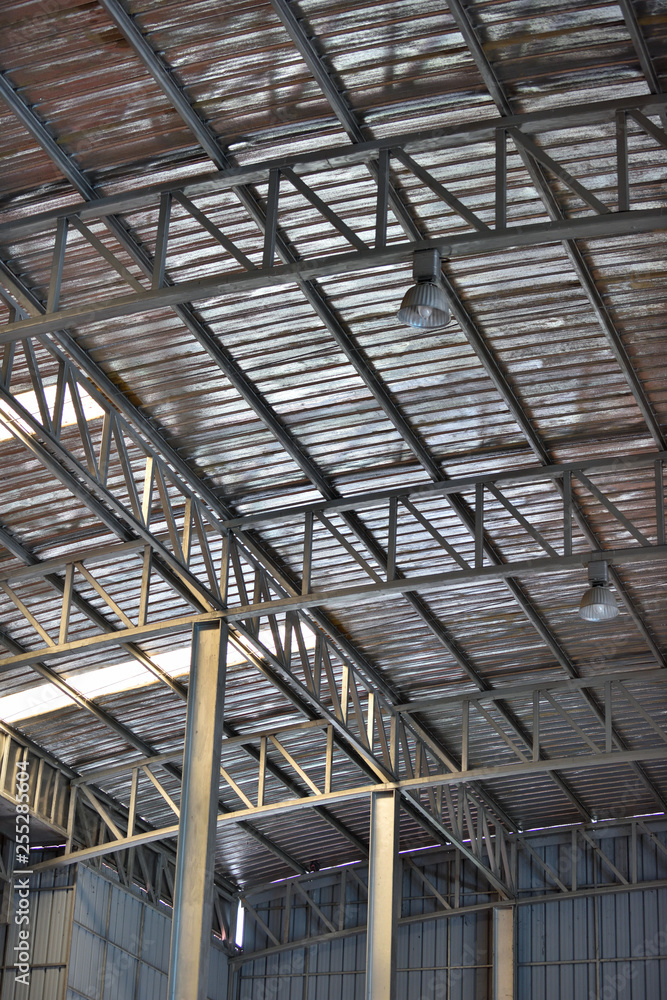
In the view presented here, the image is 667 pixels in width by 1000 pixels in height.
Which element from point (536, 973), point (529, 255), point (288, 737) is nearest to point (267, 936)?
point (536, 973)

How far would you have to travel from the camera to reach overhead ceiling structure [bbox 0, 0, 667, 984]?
52.5 ft

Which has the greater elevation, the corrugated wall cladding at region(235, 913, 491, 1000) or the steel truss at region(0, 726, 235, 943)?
the steel truss at region(0, 726, 235, 943)

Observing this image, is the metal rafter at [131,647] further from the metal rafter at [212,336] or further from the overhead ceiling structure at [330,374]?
the metal rafter at [212,336]

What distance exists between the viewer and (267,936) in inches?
1826

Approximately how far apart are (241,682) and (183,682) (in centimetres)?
148

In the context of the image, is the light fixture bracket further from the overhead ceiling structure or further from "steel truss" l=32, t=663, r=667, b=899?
"steel truss" l=32, t=663, r=667, b=899

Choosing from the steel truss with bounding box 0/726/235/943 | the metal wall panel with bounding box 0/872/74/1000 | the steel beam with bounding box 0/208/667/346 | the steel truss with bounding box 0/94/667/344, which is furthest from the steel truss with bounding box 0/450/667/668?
the metal wall panel with bounding box 0/872/74/1000

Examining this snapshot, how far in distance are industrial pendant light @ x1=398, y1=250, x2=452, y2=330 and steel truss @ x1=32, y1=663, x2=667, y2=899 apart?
16305 millimetres

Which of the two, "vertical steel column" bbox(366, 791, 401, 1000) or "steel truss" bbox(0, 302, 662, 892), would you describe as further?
"vertical steel column" bbox(366, 791, 401, 1000)

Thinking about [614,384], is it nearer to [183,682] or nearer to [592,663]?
[592,663]

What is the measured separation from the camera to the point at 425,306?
15.6 m

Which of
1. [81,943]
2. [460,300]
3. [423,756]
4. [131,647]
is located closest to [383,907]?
[423,756]

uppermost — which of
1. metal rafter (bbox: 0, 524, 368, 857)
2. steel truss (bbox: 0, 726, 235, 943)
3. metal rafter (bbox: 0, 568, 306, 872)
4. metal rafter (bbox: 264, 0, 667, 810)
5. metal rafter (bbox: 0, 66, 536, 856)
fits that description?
metal rafter (bbox: 264, 0, 667, 810)

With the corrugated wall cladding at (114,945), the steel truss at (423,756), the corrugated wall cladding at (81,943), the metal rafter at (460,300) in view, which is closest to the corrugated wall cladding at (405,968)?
the steel truss at (423,756)
